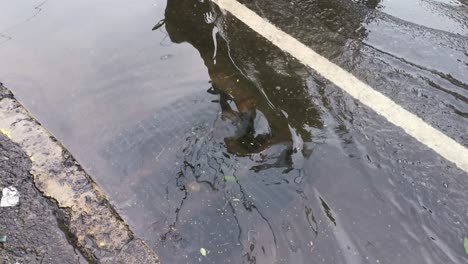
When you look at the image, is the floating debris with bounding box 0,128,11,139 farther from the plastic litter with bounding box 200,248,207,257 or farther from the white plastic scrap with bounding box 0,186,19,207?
the plastic litter with bounding box 200,248,207,257

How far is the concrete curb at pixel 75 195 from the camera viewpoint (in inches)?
93.4

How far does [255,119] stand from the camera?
304 cm

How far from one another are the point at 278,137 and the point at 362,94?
2.54ft

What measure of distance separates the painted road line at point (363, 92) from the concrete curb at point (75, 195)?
189 cm

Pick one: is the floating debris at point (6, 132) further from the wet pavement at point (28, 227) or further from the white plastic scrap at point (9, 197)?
the white plastic scrap at point (9, 197)

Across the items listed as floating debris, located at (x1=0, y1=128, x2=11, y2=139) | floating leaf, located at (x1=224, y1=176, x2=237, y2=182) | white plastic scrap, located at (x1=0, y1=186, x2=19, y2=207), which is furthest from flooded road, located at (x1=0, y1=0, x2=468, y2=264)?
white plastic scrap, located at (x1=0, y1=186, x2=19, y2=207)

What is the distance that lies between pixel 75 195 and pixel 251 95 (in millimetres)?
1456

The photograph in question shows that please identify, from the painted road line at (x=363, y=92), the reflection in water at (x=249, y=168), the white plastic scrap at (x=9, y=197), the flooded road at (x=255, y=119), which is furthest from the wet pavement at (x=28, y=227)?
the painted road line at (x=363, y=92)

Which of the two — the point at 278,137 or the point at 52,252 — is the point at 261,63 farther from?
the point at 52,252

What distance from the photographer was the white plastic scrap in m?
2.60

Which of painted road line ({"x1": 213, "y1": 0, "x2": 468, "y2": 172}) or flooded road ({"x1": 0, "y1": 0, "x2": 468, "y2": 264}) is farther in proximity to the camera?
painted road line ({"x1": 213, "y1": 0, "x2": 468, "y2": 172})

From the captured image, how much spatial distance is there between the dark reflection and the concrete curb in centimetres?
90

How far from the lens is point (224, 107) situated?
3.14 metres

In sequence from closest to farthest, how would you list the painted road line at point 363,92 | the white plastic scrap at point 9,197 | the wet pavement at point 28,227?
1. the wet pavement at point 28,227
2. the white plastic scrap at point 9,197
3. the painted road line at point 363,92
